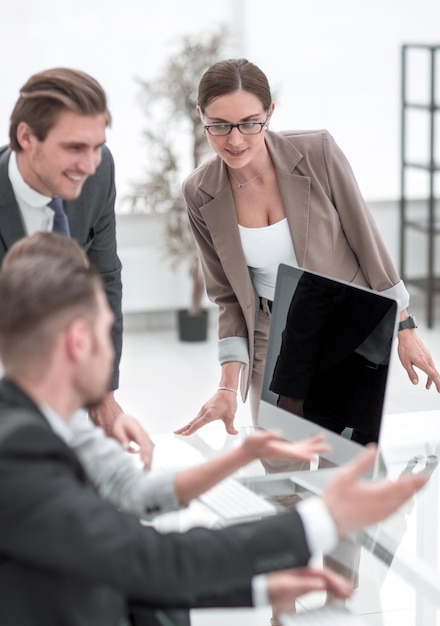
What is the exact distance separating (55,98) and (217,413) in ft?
3.27

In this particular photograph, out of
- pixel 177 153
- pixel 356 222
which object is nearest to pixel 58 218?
pixel 356 222

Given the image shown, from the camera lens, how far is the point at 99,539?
149cm

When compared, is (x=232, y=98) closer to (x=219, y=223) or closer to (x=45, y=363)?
(x=219, y=223)

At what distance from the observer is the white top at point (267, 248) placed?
117 inches

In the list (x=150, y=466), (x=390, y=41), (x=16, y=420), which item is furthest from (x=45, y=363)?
(x=390, y=41)

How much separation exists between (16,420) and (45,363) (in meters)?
0.09

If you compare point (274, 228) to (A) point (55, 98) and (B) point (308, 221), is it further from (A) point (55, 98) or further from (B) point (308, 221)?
(A) point (55, 98)

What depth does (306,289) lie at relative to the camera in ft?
8.17

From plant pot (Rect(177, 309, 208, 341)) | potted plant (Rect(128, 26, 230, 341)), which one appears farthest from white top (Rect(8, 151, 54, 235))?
plant pot (Rect(177, 309, 208, 341))

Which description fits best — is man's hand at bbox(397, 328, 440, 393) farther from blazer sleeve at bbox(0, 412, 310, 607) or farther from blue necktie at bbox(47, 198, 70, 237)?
blazer sleeve at bbox(0, 412, 310, 607)

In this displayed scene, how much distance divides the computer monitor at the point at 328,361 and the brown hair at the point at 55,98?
650mm

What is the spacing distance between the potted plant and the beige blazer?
3309mm

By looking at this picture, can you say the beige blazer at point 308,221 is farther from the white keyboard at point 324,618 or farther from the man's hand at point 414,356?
the white keyboard at point 324,618

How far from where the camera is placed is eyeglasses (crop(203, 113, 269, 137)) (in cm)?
279
